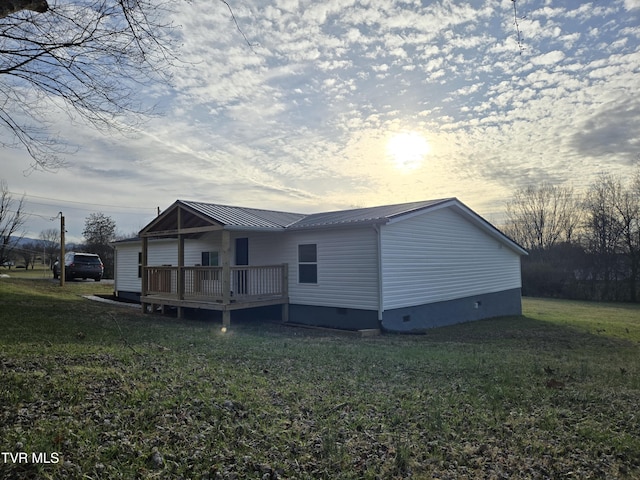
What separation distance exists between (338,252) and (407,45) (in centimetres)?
625

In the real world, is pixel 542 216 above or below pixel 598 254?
above

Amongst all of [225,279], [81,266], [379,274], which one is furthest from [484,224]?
[81,266]

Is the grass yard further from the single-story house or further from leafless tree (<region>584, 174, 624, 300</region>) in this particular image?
leafless tree (<region>584, 174, 624, 300</region>)

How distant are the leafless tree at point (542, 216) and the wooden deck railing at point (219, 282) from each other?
34.3 metres

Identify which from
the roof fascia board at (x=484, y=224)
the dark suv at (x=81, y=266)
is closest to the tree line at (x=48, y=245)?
the dark suv at (x=81, y=266)

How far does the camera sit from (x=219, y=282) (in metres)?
12.6

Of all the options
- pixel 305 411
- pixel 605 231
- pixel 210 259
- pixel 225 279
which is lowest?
pixel 305 411

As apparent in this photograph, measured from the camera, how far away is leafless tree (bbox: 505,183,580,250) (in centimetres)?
3962

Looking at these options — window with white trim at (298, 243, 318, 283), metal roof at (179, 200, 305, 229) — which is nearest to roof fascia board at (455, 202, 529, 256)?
window with white trim at (298, 243, 318, 283)

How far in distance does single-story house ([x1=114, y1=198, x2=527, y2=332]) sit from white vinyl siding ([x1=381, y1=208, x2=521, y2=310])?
0.11 feet

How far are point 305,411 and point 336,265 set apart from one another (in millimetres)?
8100

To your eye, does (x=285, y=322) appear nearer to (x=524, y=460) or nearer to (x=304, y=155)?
(x=304, y=155)

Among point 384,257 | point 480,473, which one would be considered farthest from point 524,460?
point 384,257

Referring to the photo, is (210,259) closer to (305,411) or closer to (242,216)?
(242,216)
